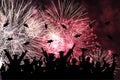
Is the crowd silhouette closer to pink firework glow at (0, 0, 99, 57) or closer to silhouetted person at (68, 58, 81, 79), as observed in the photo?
silhouetted person at (68, 58, 81, 79)

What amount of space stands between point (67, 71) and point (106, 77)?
93 cm

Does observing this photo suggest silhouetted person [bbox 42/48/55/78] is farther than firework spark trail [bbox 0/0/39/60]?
No

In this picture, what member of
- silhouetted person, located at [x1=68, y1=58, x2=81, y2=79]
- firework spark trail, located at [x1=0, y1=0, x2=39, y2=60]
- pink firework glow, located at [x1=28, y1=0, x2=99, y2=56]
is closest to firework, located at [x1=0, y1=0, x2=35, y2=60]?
firework spark trail, located at [x1=0, y1=0, x2=39, y2=60]

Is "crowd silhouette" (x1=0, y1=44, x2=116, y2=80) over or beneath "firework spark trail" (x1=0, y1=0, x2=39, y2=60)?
beneath

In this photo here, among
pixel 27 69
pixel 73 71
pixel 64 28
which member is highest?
pixel 64 28

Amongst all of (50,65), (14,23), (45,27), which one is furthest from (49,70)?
(45,27)

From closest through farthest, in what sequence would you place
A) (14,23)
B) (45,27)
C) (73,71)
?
(73,71), (14,23), (45,27)

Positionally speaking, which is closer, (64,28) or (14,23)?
(14,23)

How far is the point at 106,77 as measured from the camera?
9109 mm

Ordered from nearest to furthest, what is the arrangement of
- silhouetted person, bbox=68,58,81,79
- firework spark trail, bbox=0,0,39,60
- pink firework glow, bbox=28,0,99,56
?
silhouetted person, bbox=68,58,81,79
firework spark trail, bbox=0,0,39,60
pink firework glow, bbox=28,0,99,56

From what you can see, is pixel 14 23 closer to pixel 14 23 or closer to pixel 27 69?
pixel 14 23

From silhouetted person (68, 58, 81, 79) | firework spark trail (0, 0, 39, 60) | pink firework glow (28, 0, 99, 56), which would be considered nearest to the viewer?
silhouetted person (68, 58, 81, 79)

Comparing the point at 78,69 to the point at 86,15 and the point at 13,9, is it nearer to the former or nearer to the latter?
the point at 13,9

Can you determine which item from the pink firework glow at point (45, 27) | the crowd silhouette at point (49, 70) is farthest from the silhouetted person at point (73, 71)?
the pink firework glow at point (45, 27)
